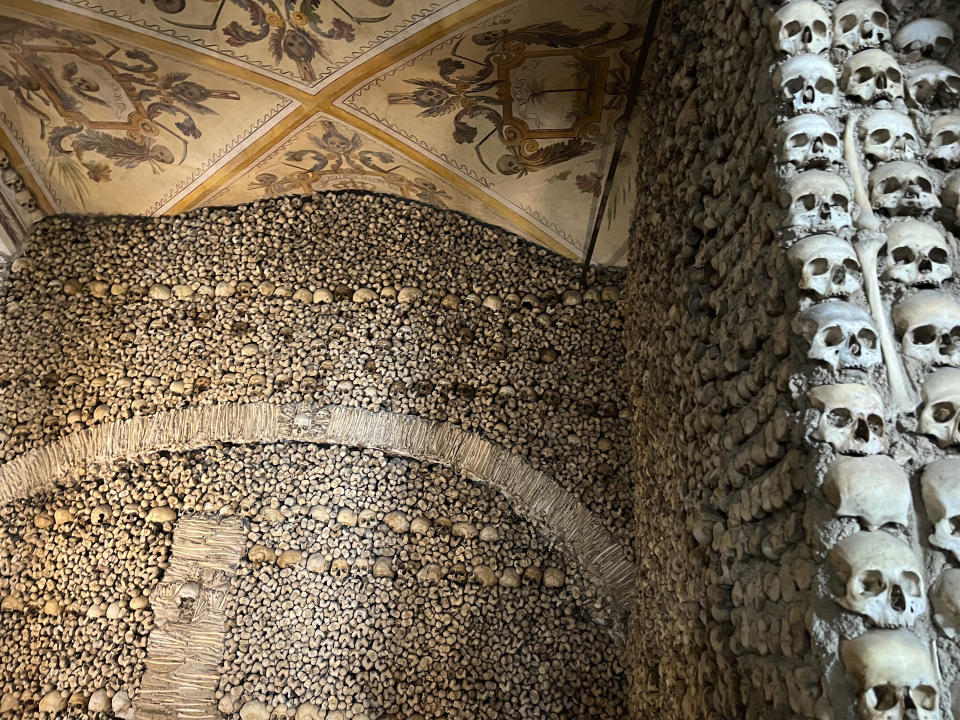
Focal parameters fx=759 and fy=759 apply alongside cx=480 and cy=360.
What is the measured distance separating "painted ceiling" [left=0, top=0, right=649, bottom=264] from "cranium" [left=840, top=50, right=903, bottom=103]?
4.97 ft

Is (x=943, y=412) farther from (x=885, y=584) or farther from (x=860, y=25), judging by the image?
(x=860, y=25)

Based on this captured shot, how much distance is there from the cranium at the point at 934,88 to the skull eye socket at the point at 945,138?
9cm

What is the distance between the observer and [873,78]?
1.86 m

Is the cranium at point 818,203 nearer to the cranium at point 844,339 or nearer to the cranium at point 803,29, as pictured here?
the cranium at point 844,339

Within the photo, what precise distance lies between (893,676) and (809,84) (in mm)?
1347

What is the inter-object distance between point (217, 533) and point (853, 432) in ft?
10.0

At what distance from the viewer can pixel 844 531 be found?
1.47 metres

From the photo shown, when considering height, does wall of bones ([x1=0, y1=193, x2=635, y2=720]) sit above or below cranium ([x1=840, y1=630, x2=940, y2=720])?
above

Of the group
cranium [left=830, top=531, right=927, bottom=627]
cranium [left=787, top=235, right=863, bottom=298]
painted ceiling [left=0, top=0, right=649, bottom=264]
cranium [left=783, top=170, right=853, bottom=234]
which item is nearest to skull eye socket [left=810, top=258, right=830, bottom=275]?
cranium [left=787, top=235, right=863, bottom=298]

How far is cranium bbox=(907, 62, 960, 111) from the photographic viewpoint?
1.83 meters

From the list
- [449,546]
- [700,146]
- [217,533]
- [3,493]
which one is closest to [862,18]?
[700,146]

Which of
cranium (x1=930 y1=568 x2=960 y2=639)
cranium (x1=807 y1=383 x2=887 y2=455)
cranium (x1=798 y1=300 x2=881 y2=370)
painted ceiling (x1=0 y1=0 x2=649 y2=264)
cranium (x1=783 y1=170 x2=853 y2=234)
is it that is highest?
painted ceiling (x1=0 y1=0 x2=649 y2=264)

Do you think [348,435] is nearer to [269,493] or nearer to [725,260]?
[269,493]

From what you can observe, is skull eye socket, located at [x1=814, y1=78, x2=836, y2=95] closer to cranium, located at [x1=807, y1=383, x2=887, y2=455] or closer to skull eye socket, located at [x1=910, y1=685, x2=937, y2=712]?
cranium, located at [x1=807, y1=383, x2=887, y2=455]
